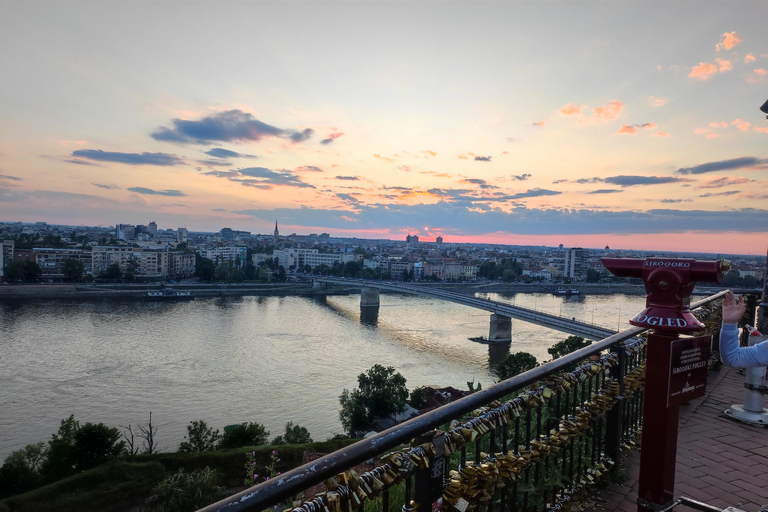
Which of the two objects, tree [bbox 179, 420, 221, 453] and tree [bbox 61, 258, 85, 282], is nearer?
tree [bbox 179, 420, 221, 453]

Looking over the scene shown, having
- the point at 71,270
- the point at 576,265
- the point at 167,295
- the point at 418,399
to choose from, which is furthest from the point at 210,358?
the point at 576,265

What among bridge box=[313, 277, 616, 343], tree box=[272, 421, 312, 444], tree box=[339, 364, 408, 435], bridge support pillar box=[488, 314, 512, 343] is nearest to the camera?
tree box=[272, 421, 312, 444]

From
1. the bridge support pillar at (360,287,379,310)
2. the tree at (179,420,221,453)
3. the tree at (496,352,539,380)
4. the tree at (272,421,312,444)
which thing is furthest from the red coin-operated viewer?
the bridge support pillar at (360,287,379,310)

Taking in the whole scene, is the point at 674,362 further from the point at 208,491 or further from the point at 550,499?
the point at 208,491

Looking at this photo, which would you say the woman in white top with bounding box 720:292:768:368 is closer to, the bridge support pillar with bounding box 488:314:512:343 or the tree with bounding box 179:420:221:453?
the tree with bounding box 179:420:221:453

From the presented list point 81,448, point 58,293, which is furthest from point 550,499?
point 58,293

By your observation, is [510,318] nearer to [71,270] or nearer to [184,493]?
[184,493]
